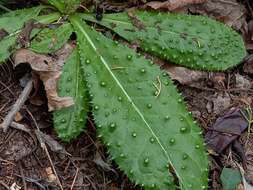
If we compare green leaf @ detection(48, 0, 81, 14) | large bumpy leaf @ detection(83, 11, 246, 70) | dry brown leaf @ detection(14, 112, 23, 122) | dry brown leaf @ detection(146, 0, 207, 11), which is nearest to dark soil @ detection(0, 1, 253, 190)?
dry brown leaf @ detection(14, 112, 23, 122)

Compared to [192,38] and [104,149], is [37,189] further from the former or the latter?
[192,38]

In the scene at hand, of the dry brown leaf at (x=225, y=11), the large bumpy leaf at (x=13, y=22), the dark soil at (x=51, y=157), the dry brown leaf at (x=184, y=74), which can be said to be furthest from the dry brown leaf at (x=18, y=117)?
the dry brown leaf at (x=225, y=11)

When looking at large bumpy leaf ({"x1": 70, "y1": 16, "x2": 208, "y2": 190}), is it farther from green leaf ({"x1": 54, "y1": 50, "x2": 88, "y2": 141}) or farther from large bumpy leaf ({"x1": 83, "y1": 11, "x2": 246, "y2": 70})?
large bumpy leaf ({"x1": 83, "y1": 11, "x2": 246, "y2": 70})

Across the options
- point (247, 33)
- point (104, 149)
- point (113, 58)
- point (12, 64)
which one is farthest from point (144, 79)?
point (247, 33)

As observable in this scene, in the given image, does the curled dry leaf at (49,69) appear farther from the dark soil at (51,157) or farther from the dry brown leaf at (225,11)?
the dry brown leaf at (225,11)

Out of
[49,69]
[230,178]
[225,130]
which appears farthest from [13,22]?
[230,178]

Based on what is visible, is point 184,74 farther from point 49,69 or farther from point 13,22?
point 13,22
